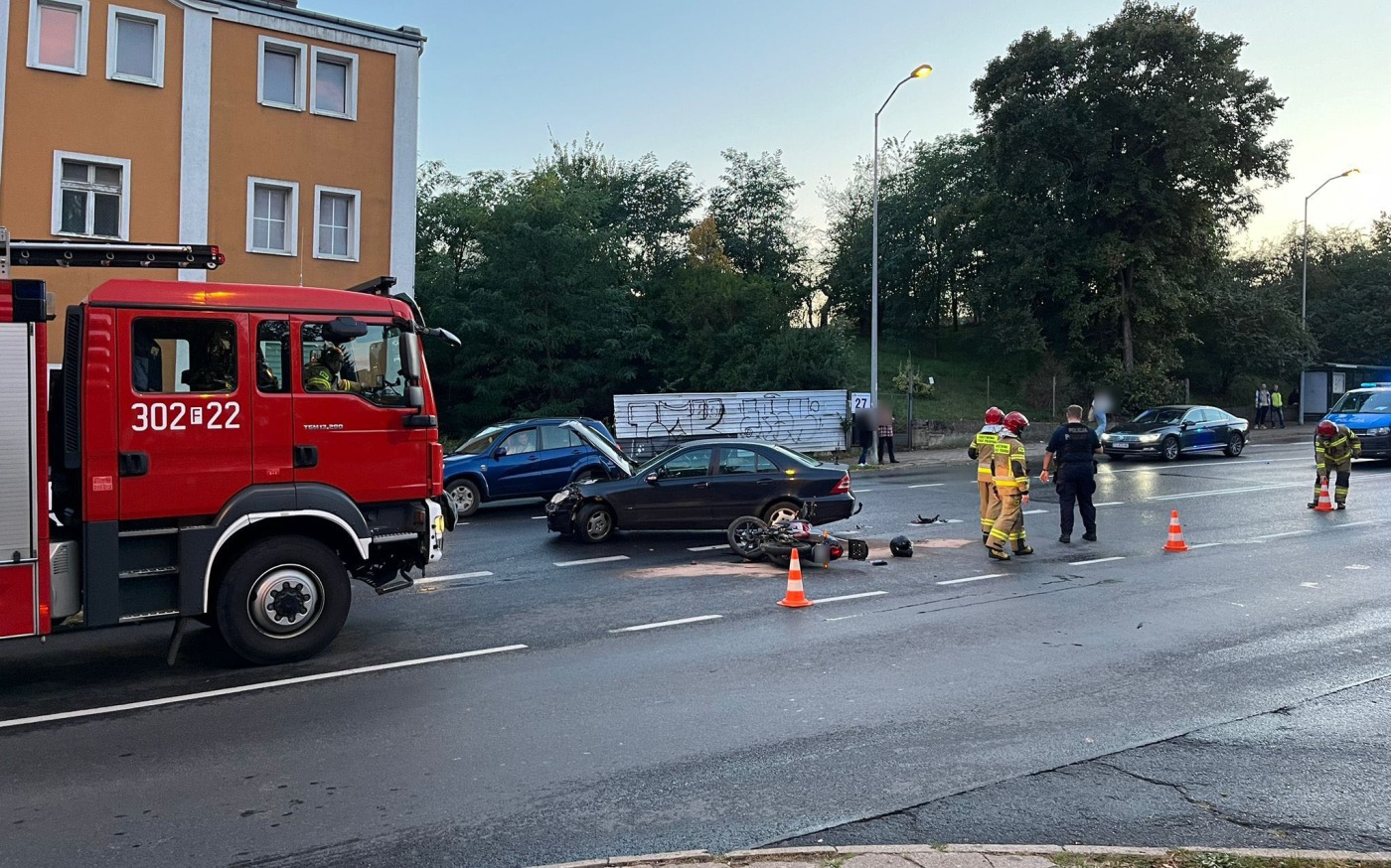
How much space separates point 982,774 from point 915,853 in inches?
49.7

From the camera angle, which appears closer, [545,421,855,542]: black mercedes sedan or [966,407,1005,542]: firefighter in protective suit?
[966,407,1005,542]: firefighter in protective suit

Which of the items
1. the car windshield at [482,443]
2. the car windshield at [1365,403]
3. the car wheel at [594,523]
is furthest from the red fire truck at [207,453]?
the car windshield at [1365,403]

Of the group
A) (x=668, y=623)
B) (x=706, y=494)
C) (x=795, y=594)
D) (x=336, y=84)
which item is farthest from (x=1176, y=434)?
(x=336, y=84)

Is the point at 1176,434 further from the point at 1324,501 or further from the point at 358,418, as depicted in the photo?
the point at 358,418

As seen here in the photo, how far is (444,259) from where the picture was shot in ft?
137

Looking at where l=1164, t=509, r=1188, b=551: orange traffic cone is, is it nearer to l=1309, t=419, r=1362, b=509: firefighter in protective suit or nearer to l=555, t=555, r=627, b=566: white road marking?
l=1309, t=419, r=1362, b=509: firefighter in protective suit

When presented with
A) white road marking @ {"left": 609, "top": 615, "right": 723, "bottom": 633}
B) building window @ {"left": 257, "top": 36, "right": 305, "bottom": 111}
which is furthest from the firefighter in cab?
building window @ {"left": 257, "top": 36, "right": 305, "bottom": 111}

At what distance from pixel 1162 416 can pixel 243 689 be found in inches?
1046

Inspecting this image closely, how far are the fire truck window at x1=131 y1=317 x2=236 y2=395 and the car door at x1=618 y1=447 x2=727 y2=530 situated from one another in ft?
22.1

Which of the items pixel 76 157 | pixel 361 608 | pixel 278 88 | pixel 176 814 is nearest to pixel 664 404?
pixel 278 88

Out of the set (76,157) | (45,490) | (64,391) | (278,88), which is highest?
(278,88)

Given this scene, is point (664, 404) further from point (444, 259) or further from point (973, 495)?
point (444, 259)

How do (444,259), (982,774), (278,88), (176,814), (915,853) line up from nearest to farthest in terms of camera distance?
(915,853) < (176,814) < (982,774) < (278,88) < (444,259)

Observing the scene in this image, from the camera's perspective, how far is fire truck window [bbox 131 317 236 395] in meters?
7.20
